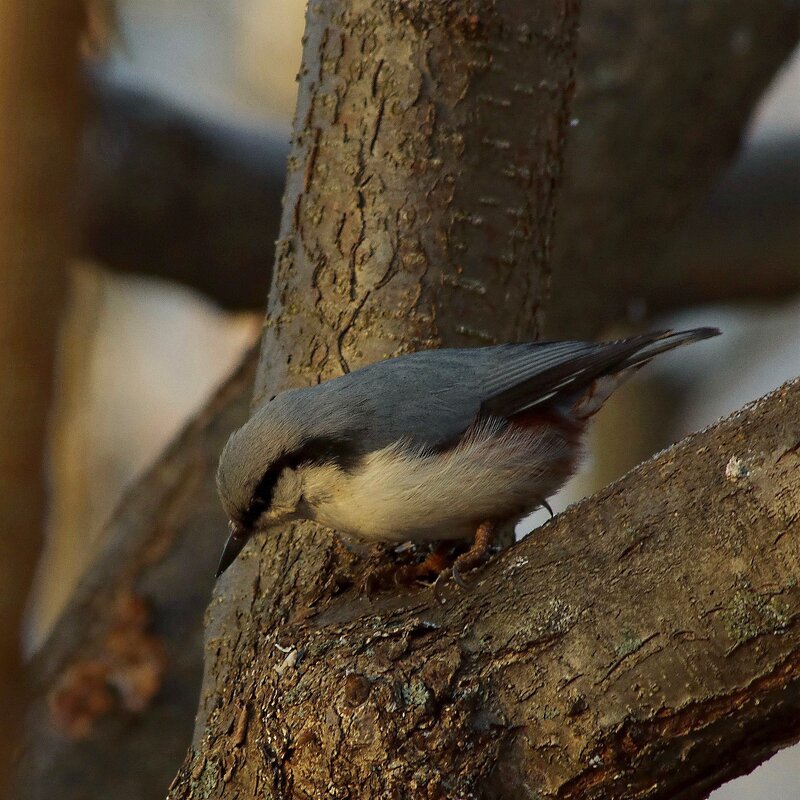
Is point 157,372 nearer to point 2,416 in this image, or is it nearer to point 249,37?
point 249,37

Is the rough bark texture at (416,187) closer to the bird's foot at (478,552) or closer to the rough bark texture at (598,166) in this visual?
the bird's foot at (478,552)

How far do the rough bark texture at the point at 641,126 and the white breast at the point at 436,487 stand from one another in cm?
192

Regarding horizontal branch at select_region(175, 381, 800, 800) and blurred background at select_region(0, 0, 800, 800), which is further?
horizontal branch at select_region(175, 381, 800, 800)

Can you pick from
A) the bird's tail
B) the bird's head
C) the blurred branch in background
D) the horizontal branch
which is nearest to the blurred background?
the blurred branch in background

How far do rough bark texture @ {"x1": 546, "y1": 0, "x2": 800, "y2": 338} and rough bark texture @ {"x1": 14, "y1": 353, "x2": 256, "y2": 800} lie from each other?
173 cm

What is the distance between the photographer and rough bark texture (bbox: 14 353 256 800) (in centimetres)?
407

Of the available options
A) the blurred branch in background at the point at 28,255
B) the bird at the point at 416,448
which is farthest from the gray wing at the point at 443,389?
the blurred branch in background at the point at 28,255

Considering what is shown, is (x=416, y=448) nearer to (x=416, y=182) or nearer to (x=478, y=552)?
(x=478, y=552)

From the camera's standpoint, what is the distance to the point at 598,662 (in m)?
1.97

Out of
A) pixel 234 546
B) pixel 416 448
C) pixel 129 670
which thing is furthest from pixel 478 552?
pixel 129 670

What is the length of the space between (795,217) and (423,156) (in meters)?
4.34

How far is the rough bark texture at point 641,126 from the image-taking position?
466cm

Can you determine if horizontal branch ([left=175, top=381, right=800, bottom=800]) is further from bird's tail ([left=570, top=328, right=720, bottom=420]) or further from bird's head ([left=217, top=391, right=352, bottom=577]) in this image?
bird's tail ([left=570, top=328, right=720, bottom=420])

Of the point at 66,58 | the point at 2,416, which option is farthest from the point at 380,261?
the point at 2,416
